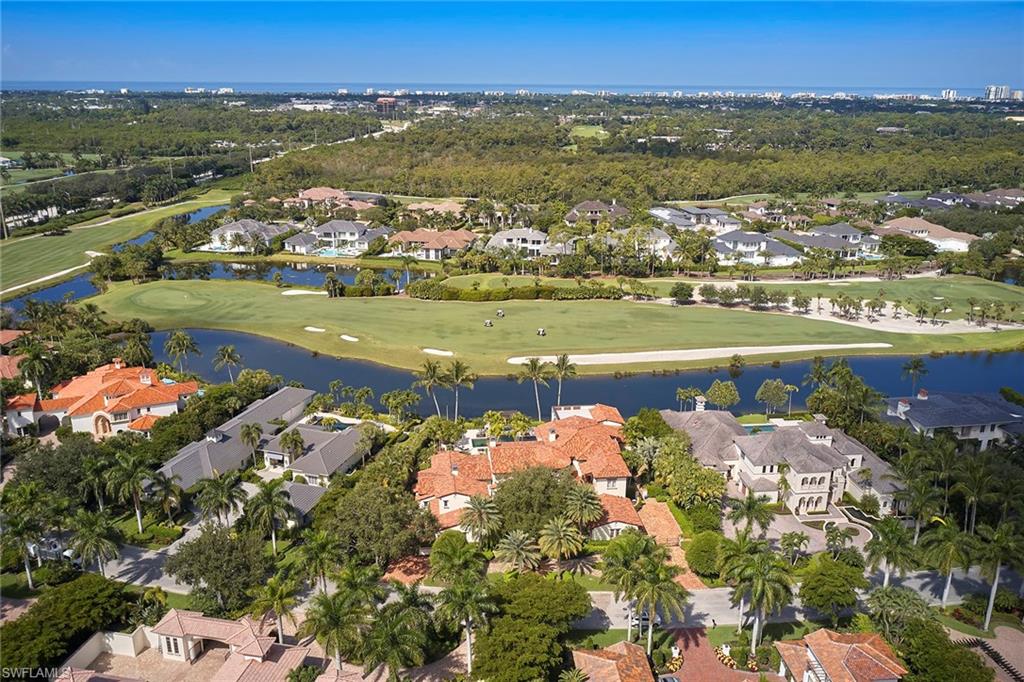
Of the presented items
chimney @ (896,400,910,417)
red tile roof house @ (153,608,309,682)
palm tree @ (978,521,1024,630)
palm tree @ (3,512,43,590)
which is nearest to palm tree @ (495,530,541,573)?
red tile roof house @ (153,608,309,682)

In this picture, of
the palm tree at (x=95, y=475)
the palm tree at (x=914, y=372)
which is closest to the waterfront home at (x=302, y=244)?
the palm tree at (x=95, y=475)

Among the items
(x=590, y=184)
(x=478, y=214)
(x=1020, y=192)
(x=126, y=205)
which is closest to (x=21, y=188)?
(x=126, y=205)

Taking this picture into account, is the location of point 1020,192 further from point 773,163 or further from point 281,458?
point 281,458

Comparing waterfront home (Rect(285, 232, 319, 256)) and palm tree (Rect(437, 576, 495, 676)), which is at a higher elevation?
waterfront home (Rect(285, 232, 319, 256))

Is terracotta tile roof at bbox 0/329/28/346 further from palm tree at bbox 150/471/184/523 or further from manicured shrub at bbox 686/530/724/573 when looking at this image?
manicured shrub at bbox 686/530/724/573

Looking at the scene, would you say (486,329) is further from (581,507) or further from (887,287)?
(887,287)

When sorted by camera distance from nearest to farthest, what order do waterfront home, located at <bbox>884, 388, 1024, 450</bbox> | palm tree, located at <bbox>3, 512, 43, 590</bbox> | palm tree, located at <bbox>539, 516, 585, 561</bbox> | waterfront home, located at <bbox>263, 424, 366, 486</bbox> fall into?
palm tree, located at <bbox>3, 512, 43, 590</bbox>
palm tree, located at <bbox>539, 516, 585, 561</bbox>
waterfront home, located at <bbox>263, 424, 366, 486</bbox>
waterfront home, located at <bbox>884, 388, 1024, 450</bbox>

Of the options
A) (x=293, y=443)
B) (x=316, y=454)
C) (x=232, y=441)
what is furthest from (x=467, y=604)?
(x=232, y=441)
